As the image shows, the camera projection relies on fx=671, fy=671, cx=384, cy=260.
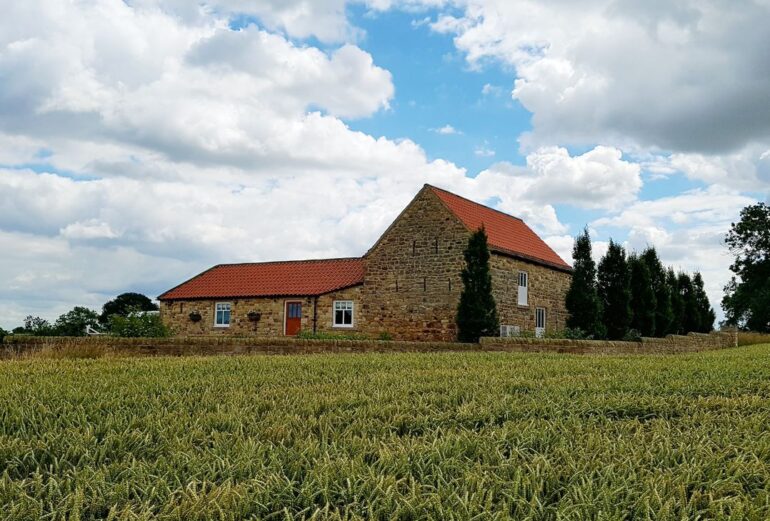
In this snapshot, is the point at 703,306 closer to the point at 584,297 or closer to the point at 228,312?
the point at 584,297

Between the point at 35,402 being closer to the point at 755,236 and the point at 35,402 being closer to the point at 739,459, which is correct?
the point at 739,459

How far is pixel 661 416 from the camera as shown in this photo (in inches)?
268

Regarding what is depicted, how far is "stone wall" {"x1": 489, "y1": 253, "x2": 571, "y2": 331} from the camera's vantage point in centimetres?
2930

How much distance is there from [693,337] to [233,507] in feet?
113

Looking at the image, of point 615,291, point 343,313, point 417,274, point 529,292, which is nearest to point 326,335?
point 343,313

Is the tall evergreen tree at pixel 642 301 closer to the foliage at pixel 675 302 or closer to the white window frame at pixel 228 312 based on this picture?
the foliage at pixel 675 302

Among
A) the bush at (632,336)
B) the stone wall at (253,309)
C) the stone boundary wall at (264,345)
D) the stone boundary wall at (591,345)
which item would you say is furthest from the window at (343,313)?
the bush at (632,336)

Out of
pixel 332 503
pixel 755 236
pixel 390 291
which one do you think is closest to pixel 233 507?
pixel 332 503

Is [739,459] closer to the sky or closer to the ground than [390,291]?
closer to the ground

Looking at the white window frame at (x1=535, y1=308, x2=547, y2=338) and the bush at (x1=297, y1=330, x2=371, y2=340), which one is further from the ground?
the white window frame at (x1=535, y1=308, x2=547, y2=338)

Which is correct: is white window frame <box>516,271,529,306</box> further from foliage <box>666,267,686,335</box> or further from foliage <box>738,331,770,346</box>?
foliage <box>738,331,770,346</box>

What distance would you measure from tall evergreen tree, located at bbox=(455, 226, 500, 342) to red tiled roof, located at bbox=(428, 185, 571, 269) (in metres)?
1.53

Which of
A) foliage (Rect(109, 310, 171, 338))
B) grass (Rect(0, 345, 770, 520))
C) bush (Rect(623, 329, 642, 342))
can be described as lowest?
grass (Rect(0, 345, 770, 520))

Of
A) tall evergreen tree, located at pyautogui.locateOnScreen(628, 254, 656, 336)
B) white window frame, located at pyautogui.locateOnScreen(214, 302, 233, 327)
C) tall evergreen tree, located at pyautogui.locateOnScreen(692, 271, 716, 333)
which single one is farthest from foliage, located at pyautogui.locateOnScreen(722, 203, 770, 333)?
white window frame, located at pyautogui.locateOnScreen(214, 302, 233, 327)
